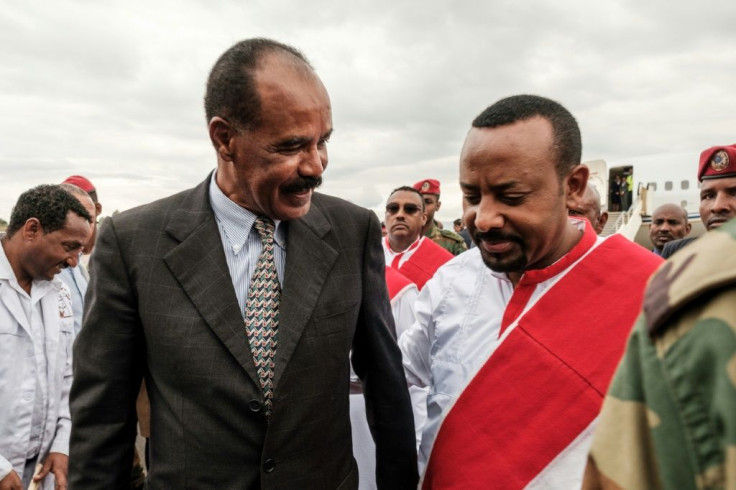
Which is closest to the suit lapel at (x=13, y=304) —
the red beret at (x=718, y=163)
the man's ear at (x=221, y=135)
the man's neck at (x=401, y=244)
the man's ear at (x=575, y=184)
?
the man's ear at (x=221, y=135)

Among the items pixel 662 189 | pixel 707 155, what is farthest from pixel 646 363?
pixel 662 189

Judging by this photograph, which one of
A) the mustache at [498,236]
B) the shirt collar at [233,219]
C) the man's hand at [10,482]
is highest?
the shirt collar at [233,219]

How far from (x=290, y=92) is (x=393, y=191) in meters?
3.68

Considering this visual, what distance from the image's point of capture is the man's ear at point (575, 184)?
1707 mm

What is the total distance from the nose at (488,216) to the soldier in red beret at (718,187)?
8.54ft

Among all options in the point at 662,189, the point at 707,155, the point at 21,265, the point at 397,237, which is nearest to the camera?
the point at 21,265

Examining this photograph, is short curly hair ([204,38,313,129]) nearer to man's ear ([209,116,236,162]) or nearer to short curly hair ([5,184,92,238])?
man's ear ([209,116,236,162])

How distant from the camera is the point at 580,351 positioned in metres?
1.61

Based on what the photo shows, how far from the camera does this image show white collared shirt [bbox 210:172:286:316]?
62.0 inches

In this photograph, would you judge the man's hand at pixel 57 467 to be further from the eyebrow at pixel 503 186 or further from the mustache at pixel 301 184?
the eyebrow at pixel 503 186

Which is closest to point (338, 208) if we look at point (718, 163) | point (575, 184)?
→ point (575, 184)

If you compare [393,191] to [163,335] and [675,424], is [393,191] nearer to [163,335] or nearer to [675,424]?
[163,335]

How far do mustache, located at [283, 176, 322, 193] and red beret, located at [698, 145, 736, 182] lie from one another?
3.29 metres

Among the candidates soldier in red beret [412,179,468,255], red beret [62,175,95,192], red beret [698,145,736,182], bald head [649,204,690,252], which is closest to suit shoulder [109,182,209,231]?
red beret [698,145,736,182]
